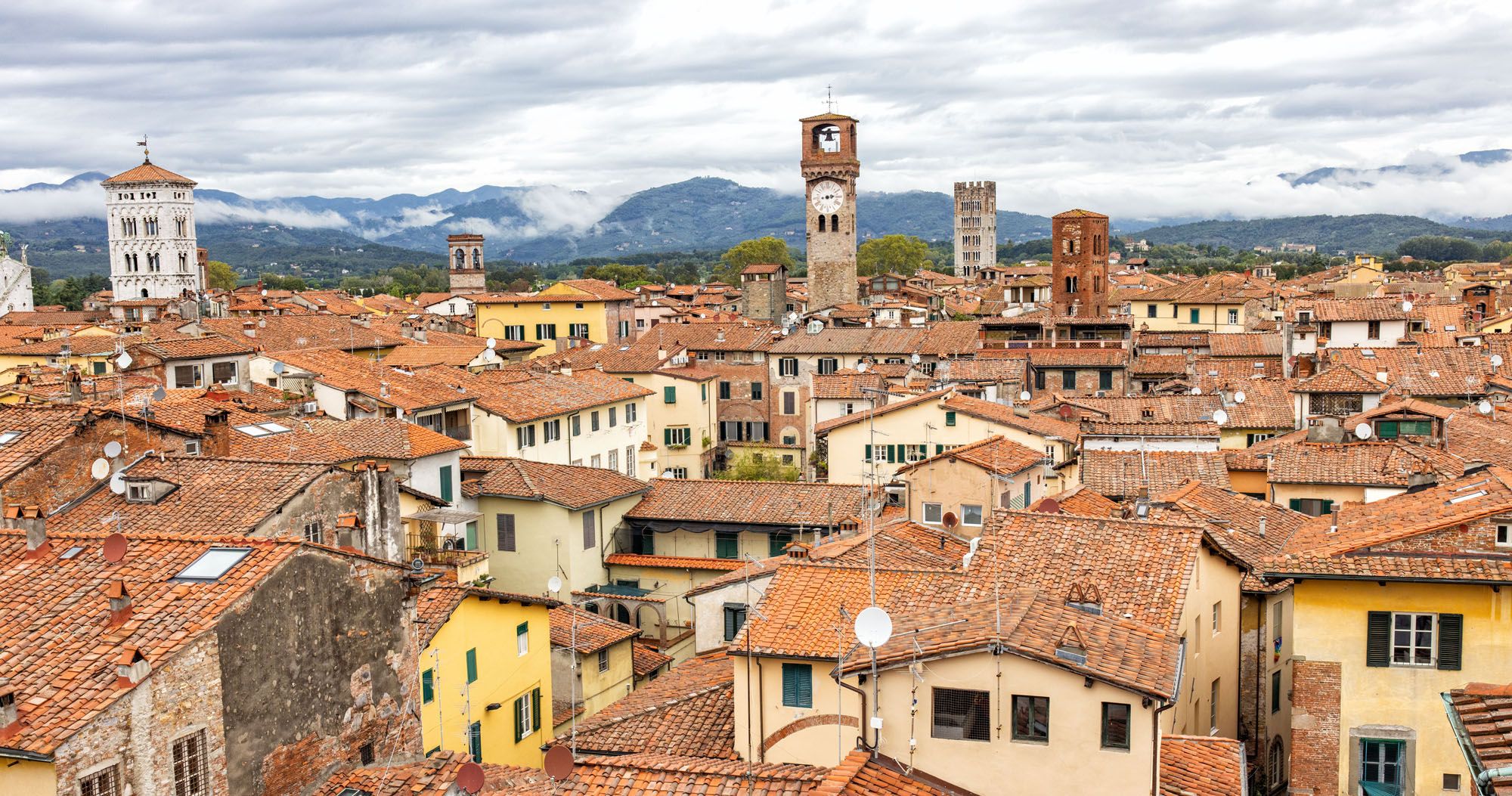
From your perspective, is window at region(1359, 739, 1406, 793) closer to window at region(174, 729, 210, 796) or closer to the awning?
window at region(174, 729, 210, 796)

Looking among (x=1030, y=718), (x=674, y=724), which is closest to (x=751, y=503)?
(x=674, y=724)

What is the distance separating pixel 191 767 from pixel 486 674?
9.70m

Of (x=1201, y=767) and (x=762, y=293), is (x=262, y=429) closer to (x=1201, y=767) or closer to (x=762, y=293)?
(x=1201, y=767)

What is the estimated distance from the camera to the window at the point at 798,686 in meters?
17.3

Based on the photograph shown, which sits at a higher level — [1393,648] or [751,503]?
[1393,648]

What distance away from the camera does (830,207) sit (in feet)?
334

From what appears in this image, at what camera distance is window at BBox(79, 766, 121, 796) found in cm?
1214

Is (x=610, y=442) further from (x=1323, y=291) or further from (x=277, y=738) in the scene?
(x=1323, y=291)

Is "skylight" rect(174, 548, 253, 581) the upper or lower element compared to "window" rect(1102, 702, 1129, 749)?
upper

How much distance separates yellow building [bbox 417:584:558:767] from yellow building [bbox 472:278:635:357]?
191 ft

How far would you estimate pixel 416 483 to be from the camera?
32.9 metres

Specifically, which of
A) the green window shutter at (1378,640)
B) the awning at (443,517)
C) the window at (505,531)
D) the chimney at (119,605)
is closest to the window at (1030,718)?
the green window shutter at (1378,640)

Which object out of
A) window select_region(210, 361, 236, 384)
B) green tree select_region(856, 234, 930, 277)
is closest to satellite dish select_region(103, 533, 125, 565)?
window select_region(210, 361, 236, 384)

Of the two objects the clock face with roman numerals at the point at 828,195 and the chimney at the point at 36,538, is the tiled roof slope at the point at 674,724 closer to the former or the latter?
the chimney at the point at 36,538
